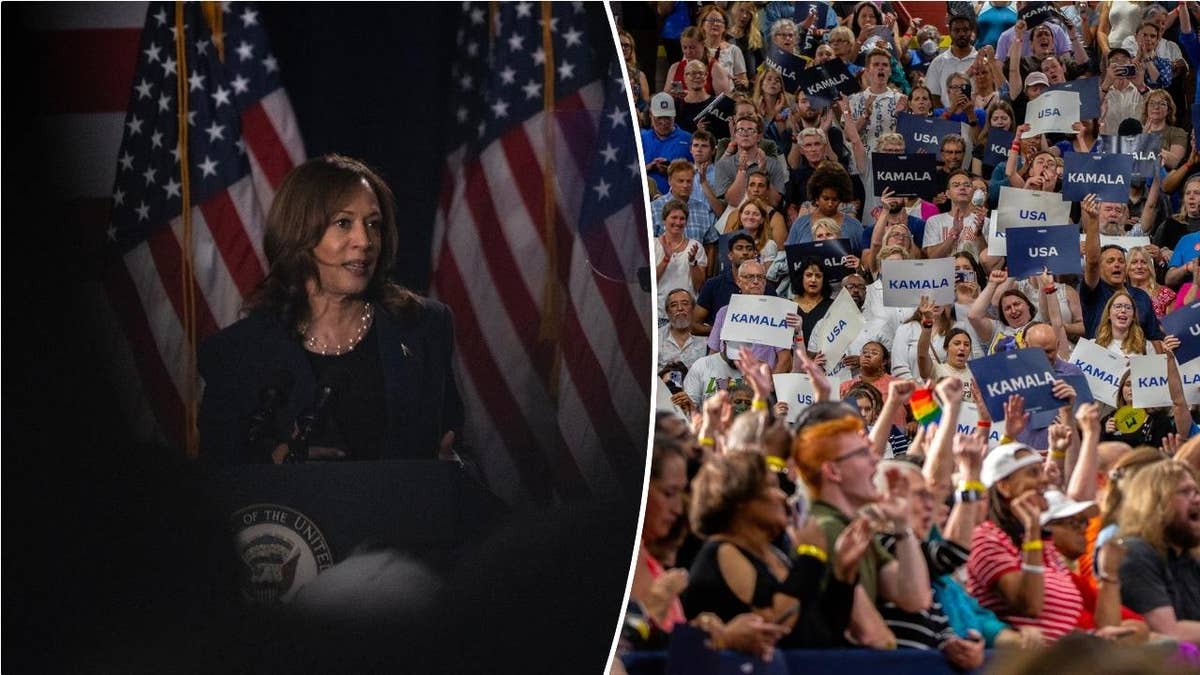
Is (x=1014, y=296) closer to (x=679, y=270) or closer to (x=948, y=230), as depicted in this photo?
(x=948, y=230)

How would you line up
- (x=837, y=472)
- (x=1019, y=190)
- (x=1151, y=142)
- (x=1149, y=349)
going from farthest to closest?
(x=1151, y=142), (x=1019, y=190), (x=1149, y=349), (x=837, y=472)

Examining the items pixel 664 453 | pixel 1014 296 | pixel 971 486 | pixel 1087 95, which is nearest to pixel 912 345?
pixel 1014 296

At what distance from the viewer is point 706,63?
8.82 meters

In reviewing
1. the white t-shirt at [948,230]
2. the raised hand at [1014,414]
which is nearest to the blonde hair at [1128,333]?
the white t-shirt at [948,230]

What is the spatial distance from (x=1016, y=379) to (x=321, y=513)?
12.7 feet

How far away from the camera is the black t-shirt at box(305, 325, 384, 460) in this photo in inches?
75.4

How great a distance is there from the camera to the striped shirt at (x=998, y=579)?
4.12m

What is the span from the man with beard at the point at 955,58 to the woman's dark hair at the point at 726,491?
5.64m

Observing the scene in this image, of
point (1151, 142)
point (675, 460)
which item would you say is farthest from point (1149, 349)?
point (675, 460)

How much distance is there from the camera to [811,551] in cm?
366

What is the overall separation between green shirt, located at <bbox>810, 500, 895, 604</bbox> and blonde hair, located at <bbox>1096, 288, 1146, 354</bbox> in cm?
355

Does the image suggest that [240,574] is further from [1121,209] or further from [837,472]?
[1121,209]

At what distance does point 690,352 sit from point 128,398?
17.7 ft

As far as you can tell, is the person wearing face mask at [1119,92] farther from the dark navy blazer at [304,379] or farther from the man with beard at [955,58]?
the dark navy blazer at [304,379]
